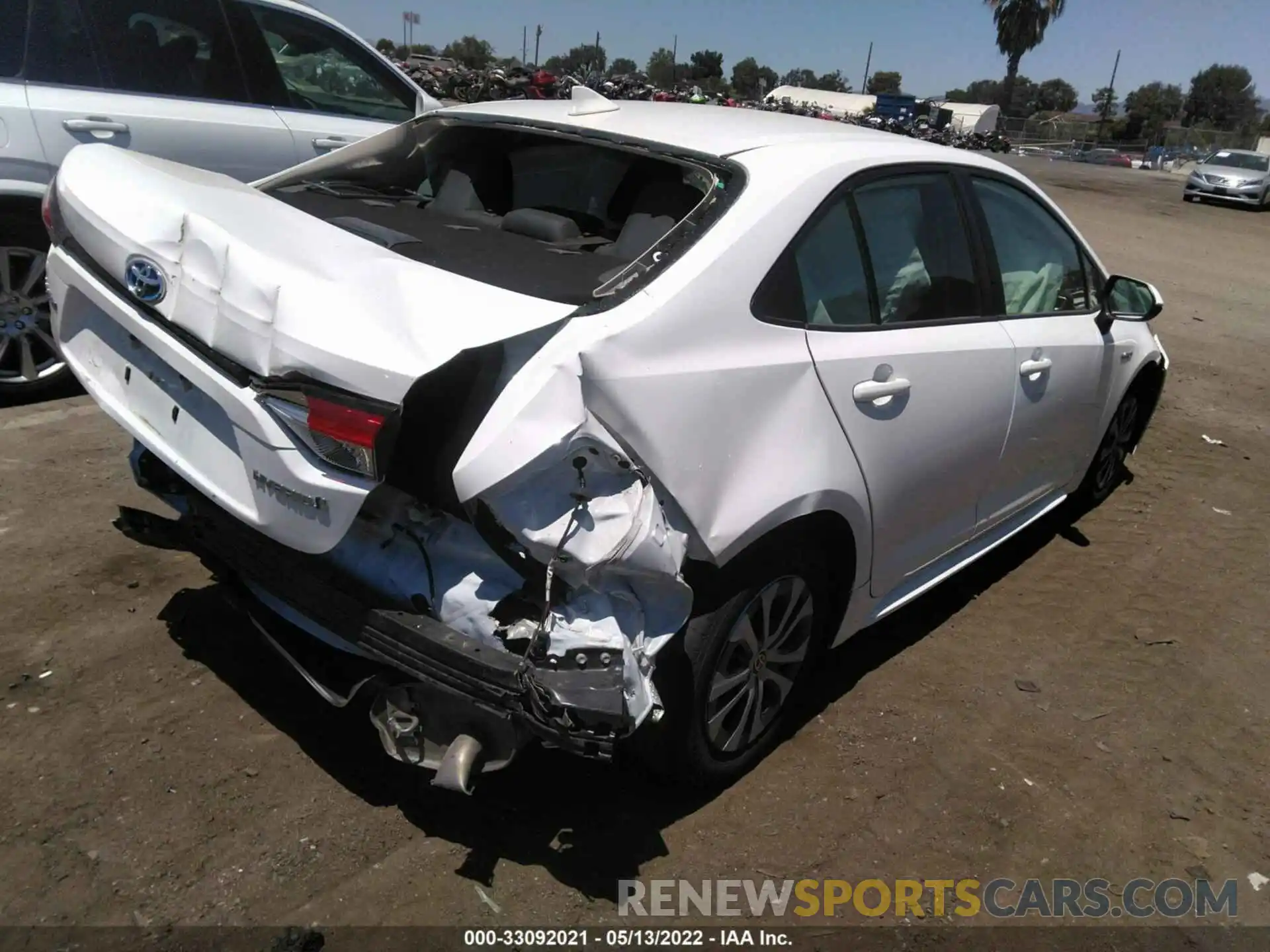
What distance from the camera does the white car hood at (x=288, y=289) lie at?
2.11m

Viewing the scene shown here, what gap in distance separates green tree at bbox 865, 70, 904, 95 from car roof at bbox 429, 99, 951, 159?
101m

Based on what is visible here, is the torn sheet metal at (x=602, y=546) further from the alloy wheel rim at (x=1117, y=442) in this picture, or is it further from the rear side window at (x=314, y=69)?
the rear side window at (x=314, y=69)

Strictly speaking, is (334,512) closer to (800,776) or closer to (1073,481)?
(800,776)

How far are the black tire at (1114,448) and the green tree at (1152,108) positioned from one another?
2691 inches

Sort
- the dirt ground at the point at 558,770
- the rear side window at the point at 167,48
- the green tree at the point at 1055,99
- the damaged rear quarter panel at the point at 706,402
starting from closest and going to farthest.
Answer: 1. the damaged rear quarter panel at the point at 706,402
2. the dirt ground at the point at 558,770
3. the rear side window at the point at 167,48
4. the green tree at the point at 1055,99

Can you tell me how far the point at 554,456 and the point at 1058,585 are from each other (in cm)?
321

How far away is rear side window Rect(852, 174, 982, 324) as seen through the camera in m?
3.05

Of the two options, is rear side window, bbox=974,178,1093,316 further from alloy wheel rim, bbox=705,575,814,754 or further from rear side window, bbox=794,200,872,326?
alloy wheel rim, bbox=705,575,814,754

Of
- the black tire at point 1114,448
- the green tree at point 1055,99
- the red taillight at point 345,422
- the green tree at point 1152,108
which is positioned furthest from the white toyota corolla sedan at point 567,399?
the green tree at point 1055,99

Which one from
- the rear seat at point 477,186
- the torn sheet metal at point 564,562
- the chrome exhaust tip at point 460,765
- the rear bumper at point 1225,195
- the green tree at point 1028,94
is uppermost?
the green tree at point 1028,94

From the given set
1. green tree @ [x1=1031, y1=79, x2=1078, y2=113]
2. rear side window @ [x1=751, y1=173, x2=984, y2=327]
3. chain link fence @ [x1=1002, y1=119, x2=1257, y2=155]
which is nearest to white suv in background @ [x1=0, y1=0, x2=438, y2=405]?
rear side window @ [x1=751, y1=173, x2=984, y2=327]

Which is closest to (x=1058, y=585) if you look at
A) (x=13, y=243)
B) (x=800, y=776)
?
(x=800, y=776)

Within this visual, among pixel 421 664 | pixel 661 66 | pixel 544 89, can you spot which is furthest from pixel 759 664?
pixel 661 66

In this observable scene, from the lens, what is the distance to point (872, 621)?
129 inches
